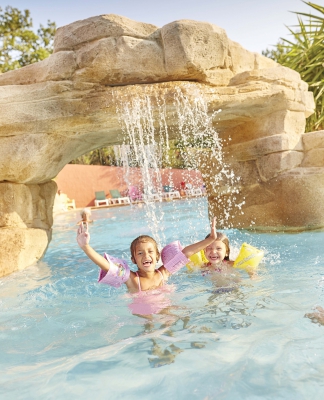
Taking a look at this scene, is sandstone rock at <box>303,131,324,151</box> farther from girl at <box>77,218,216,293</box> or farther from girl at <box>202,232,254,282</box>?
girl at <box>77,218,216,293</box>

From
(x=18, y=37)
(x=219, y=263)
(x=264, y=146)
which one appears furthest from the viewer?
(x=18, y=37)

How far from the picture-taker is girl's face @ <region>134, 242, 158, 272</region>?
9.70 feet

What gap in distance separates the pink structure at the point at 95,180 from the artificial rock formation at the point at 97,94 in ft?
48.7

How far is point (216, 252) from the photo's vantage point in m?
3.67

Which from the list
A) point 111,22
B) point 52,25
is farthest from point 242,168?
point 52,25

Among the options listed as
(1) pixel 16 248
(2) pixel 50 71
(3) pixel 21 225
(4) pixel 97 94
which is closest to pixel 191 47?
(4) pixel 97 94

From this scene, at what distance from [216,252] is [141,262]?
94 centimetres

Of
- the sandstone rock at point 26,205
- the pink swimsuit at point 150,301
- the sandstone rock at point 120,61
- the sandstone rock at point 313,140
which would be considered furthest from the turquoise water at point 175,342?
the sandstone rock at point 313,140

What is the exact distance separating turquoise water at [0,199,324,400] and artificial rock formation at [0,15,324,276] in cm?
164

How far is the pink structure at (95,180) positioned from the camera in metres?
21.0

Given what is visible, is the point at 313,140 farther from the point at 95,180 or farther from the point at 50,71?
the point at 95,180

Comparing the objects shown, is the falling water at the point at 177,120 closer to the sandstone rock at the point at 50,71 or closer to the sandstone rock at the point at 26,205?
the sandstone rock at the point at 50,71

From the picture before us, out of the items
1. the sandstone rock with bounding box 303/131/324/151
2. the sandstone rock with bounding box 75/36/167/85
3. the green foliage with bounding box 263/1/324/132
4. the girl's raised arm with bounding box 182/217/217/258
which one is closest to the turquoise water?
the girl's raised arm with bounding box 182/217/217/258

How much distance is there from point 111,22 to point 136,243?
3147 mm
